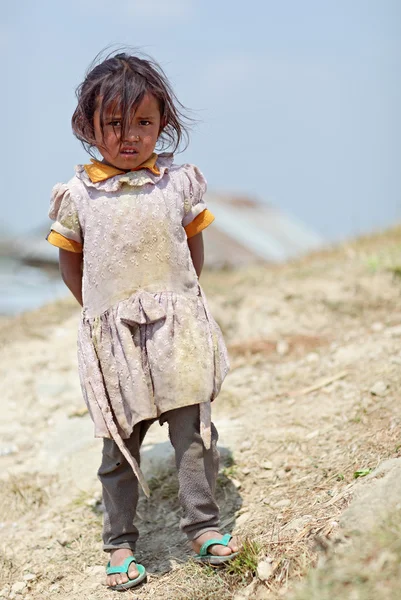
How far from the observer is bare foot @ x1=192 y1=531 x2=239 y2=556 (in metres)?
2.58

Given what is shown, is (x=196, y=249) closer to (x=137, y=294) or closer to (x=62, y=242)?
(x=137, y=294)

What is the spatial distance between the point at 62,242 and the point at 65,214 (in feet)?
0.33

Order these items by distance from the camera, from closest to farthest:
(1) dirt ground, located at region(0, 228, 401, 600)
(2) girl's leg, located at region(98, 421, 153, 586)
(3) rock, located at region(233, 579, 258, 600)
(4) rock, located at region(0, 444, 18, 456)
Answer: (3) rock, located at region(233, 579, 258, 600), (1) dirt ground, located at region(0, 228, 401, 600), (2) girl's leg, located at region(98, 421, 153, 586), (4) rock, located at region(0, 444, 18, 456)

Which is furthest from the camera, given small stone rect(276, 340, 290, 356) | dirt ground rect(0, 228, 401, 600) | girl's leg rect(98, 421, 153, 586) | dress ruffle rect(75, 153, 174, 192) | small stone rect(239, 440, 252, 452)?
small stone rect(276, 340, 290, 356)

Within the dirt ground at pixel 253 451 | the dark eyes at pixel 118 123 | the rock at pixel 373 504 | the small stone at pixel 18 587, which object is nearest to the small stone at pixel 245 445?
the dirt ground at pixel 253 451

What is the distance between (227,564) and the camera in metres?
2.57

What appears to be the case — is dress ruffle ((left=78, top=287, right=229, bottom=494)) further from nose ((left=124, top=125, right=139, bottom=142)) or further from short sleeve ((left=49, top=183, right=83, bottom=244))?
nose ((left=124, top=125, right=139, bottom=142))

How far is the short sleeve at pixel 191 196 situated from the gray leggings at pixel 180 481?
0.68 metres

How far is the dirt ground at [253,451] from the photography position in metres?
2.52

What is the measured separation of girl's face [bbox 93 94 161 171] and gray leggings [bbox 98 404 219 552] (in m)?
0.89

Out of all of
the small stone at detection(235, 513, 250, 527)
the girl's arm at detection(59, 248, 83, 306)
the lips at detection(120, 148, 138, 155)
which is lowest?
the small stone at detection(235, 513, 250, 527)

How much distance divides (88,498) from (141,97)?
6.09 ft

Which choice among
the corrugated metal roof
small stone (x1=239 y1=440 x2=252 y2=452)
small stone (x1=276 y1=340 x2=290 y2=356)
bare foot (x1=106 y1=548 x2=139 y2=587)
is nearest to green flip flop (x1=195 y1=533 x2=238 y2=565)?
bare foot (x1=106 y1=548 x2=139 y2=587)

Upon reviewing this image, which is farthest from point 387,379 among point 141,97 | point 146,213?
point 141,97
